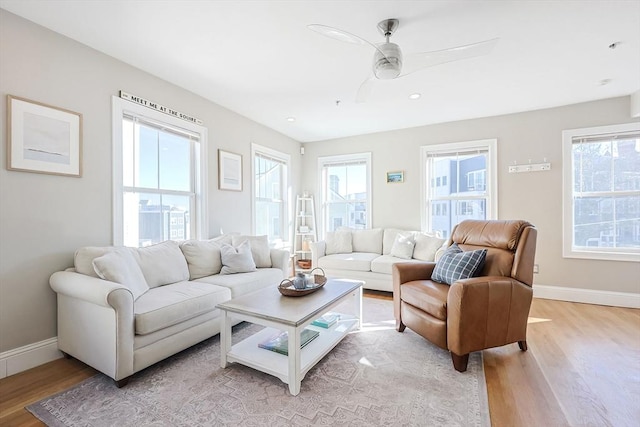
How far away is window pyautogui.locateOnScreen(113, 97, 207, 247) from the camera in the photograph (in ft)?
8.83

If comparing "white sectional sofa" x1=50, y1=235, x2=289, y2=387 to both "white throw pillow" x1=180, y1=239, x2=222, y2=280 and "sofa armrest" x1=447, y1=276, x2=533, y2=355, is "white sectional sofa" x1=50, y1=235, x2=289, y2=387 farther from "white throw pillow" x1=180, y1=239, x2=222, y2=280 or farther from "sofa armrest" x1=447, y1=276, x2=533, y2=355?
"sofa armrest" x1=447, y1=276, x2=533, y2=355

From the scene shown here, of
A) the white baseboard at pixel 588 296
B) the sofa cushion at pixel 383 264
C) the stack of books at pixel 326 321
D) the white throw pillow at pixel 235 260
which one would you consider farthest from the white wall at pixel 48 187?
the white baseboard at pixel 588 296

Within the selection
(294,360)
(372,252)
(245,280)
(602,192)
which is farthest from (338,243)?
(602,192)

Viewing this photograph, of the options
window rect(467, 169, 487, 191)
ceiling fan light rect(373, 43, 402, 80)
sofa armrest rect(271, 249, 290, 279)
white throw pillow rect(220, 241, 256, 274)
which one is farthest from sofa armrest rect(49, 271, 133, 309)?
window rect(467, 169, 487, 191)

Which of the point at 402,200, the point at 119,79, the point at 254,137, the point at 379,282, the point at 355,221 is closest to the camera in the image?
the point at 119,79

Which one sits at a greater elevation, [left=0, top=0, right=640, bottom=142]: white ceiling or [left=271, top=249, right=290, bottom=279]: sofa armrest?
[left=0, top=0, right=640, bottom=142]: white ceiling

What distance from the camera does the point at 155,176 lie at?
3064mm

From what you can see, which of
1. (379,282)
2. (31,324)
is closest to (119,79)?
(31,324)

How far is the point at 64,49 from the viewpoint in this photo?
2305 millimetres

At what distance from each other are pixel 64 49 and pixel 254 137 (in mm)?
2347

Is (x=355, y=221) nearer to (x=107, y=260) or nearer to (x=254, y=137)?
(x=254, y=137)

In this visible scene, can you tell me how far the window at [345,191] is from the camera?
16.9 feet

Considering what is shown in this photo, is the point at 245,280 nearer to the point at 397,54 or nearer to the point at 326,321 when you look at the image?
the point at 326,321

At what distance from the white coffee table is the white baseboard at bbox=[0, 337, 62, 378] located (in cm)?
136
